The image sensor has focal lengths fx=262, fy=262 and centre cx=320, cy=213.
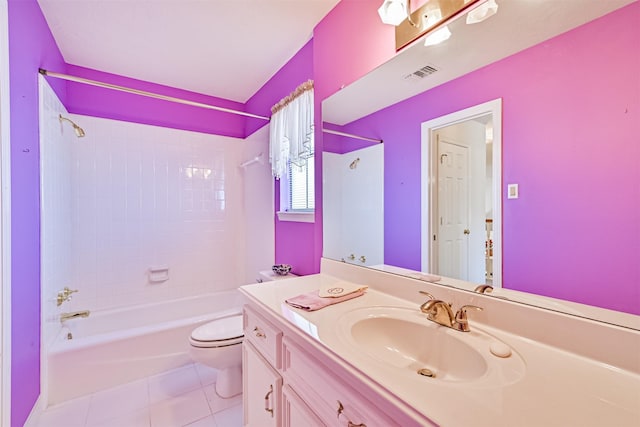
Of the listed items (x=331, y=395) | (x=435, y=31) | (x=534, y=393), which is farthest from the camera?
(x=435, y=31)

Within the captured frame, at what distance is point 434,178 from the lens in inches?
41.7

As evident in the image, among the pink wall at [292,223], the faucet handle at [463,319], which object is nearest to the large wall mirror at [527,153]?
the faucet handle at [463,319]

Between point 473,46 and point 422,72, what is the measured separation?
205mm

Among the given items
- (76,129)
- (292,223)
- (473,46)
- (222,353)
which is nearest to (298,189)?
(292,223)

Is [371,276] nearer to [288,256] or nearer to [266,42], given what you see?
[288,256]

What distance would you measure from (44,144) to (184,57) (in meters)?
1.16

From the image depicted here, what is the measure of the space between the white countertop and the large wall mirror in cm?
15

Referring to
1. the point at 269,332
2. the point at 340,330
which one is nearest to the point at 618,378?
the point at 340,330

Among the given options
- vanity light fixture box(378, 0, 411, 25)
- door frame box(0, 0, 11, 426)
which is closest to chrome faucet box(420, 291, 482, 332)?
vanity light fixture box(378, 0, 411, 25)

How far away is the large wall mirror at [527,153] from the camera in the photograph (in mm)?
649

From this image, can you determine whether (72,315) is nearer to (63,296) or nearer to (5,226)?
(63,296)

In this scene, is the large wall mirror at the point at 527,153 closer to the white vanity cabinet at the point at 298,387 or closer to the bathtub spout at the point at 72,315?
the white vanity cabinet at the point at 298,387

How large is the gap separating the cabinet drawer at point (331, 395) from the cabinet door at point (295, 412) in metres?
0.02

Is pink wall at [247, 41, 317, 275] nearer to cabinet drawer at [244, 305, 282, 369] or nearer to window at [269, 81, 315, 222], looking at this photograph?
window at [269, 81, 315, 222]
